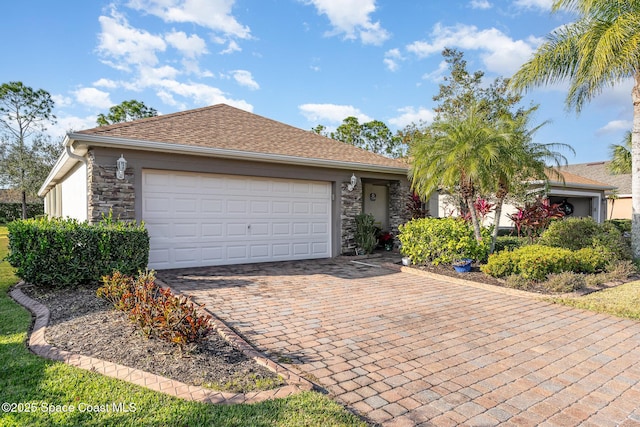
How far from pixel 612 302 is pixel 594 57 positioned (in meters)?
6.15

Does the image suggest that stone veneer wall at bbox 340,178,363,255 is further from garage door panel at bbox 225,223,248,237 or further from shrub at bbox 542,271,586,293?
shrub at bbox 542,271,586,293

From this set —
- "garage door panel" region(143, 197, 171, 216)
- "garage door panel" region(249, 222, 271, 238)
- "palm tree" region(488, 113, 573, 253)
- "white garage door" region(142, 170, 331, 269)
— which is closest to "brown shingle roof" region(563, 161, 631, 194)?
"palm tree" region(488, 113, 573, 253)

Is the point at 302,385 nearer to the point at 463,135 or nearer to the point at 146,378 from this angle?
the point at 146,378

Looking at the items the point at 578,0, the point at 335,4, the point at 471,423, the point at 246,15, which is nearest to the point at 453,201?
the point at 578,0

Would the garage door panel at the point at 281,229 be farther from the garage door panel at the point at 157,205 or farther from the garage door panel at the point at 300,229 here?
the garage door panel at the point at 157,205

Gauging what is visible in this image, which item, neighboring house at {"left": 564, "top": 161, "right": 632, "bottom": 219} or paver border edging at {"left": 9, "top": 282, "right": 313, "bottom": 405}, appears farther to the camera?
neighboring house at {"left": 564, "top": 161, "right": 632, "bottom": 219}

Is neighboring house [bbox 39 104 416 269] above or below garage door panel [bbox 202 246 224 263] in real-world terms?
above

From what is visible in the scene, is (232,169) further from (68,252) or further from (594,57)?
(594,57)

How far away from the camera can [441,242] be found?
8344 mm

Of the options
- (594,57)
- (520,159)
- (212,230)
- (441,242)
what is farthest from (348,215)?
(594,57)

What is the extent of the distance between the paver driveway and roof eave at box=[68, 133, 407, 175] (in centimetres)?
295

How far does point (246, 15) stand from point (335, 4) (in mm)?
2351

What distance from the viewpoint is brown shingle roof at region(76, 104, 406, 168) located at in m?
8.24

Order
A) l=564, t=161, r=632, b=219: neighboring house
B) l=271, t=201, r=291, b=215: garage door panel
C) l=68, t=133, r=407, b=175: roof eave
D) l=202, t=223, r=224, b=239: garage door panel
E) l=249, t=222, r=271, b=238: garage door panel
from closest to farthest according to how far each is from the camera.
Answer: l=68, t=133, r=407, b=175: roof eave → l=202, t=223, r=224, b=239: garage door panel → l=249, t=222, r=271, b=238: garage door panel → l=271, t=201, r=291, b=215: garage door panel → l=564, t=161, r=632, b=219: neighboring house
